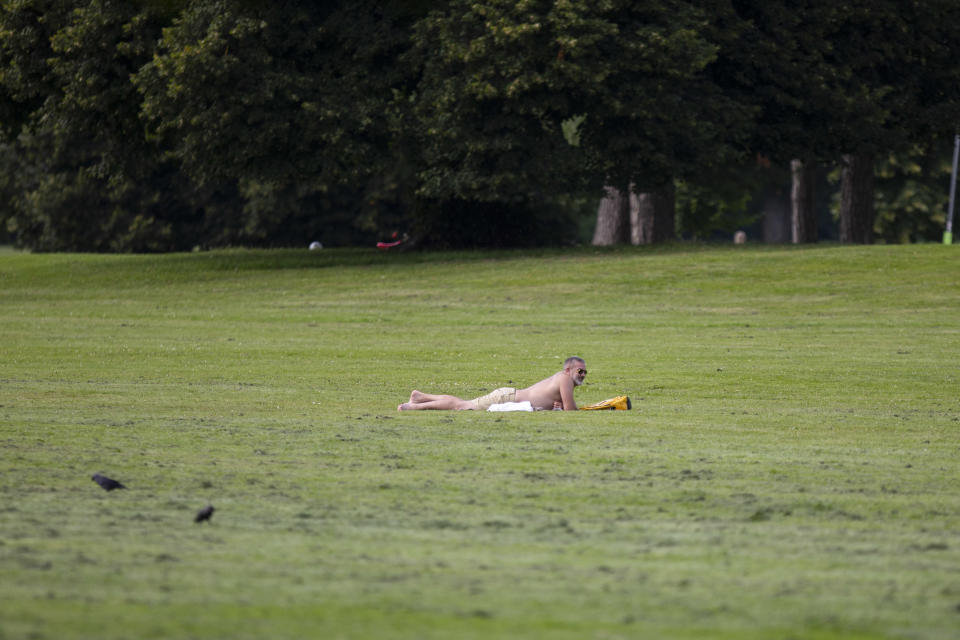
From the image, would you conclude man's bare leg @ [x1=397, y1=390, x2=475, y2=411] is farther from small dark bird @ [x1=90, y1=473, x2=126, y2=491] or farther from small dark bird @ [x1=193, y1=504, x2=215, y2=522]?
small dark bird @ [x1=193, y1=504, x2=215, y2=522]

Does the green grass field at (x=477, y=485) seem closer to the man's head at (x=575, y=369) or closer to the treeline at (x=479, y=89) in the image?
the man's head at (x=575, y=369)

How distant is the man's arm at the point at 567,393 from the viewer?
13.6 m

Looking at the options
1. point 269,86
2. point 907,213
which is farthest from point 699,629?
point 907,213

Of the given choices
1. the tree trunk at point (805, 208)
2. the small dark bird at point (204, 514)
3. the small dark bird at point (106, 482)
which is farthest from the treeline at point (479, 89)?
the small dark bird at point (204, 514)

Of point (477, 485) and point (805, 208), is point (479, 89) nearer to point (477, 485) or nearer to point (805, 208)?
point (805, 208)

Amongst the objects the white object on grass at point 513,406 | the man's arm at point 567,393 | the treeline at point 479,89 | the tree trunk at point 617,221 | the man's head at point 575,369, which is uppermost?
the treeline at point 479,89

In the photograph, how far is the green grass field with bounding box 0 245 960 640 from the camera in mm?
5695

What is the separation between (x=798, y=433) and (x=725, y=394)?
3356 mm

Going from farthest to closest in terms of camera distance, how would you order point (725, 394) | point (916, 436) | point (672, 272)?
point (672, 272) < point (725, 394) < point (916, 436)

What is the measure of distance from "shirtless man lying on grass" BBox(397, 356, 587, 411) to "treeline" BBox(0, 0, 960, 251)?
21.0 metres

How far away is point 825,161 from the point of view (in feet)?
131

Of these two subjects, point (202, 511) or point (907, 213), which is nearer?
point (202, 511)

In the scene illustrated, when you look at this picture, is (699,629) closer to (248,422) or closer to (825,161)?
(248,422)

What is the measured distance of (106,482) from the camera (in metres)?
8.63
